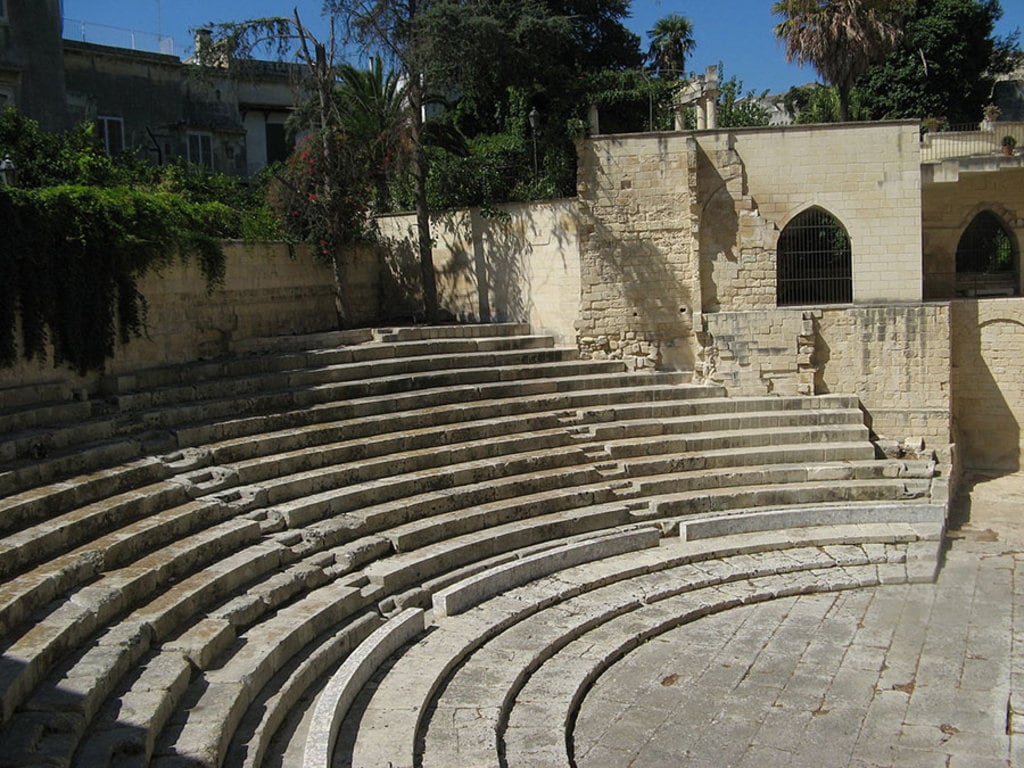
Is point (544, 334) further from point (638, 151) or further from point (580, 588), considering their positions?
point (580, 588)

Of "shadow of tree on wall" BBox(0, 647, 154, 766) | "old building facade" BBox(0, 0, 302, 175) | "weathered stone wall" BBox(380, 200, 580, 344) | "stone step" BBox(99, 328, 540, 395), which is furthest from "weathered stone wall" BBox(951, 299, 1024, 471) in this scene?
"shadow of tree on wall" BBox(0, 647, 154, 766)

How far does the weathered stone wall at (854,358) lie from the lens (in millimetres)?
16312

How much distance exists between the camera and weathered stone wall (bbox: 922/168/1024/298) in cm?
1855

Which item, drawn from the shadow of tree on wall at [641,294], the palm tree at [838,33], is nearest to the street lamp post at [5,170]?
the shadow of tree on wall at [641,294]

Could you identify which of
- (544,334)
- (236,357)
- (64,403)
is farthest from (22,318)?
(544,334)

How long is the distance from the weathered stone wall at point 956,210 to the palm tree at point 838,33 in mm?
5749

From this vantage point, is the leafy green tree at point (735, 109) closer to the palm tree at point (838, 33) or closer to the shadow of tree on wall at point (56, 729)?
the palm tree at point (838, 33)

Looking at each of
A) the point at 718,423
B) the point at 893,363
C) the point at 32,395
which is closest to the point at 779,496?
the point at 718,423

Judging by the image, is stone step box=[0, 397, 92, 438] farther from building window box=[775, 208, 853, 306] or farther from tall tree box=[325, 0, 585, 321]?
building window box=[775, 208, 853, 306]

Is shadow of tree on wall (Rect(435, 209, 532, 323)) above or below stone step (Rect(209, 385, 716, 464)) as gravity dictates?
above

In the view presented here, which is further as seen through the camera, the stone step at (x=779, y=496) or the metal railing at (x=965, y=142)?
the metal railing at (x=965, y=142)

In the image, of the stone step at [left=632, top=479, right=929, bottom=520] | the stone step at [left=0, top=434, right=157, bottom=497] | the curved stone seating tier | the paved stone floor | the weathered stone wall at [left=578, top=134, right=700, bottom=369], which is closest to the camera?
the paved stone floor

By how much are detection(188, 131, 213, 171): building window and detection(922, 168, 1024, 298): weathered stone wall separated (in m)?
14.6

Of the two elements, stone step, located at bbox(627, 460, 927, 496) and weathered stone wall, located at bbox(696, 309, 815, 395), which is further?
weathered stone wall, located at bbox(696, 309, 815, 395)
